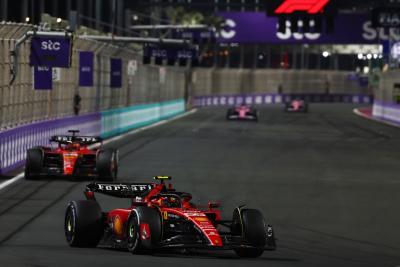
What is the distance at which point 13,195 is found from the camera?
21.1 m

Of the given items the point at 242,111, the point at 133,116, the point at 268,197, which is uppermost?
the point at 268,197

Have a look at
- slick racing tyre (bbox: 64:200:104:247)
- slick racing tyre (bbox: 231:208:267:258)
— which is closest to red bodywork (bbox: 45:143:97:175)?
slick racing tyre (bbox: 64:200:104:247)

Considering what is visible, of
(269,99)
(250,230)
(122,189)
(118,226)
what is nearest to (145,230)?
(118,226)

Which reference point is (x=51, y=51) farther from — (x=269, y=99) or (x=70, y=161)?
(x=269, y=99)

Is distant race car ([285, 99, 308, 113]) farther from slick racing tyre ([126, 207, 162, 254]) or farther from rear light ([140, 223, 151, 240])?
rear light ([140, 223, 151, 240])

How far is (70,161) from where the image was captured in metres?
24.2

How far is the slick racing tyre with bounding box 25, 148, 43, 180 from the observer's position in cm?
2403

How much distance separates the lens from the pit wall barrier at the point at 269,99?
116m

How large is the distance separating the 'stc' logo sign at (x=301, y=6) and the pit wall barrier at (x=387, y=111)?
2353 cm

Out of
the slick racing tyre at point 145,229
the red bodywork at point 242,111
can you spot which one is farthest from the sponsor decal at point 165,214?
the red bodywork at point 242,111

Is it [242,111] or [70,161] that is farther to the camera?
[242,111]

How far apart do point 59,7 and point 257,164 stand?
34.2m

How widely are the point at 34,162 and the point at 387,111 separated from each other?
5421 cm

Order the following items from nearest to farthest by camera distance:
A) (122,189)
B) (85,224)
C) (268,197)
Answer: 1. (85,224)
2. (122,189)
3. (268,197)
